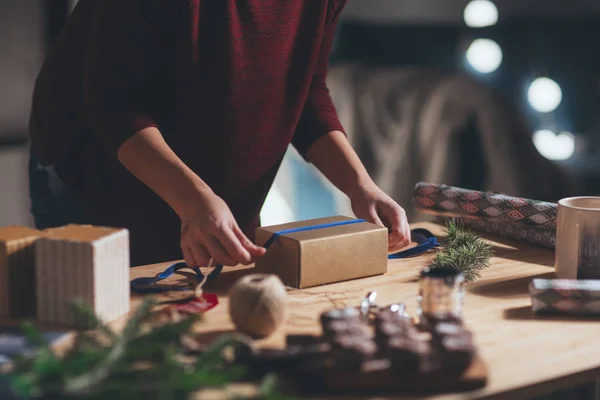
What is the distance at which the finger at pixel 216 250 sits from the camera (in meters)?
1.20

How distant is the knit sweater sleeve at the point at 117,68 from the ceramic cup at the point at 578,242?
69 centimetres

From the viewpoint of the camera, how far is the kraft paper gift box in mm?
1044

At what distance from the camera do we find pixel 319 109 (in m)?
1.73

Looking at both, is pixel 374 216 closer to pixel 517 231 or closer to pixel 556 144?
pixel 517 231

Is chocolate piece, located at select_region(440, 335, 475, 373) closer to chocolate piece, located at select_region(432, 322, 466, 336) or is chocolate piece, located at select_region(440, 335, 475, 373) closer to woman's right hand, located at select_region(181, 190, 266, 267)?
chocolate piece, located at select_region(432, 322, 466, 336)

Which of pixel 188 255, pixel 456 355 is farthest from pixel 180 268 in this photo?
Result: pixel 456 355

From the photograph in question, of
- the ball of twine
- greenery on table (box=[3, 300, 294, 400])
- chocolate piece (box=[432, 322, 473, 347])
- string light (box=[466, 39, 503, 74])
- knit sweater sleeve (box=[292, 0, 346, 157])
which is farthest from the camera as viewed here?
string light (box=[466, 39, 503, 74])

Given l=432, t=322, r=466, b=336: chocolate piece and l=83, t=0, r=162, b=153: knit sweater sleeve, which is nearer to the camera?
l=432, t=322, r=466, b=336: chocolate piece

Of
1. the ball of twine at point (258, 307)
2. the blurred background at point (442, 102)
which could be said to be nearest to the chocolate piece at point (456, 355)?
the ball of twine at point (258, 307)

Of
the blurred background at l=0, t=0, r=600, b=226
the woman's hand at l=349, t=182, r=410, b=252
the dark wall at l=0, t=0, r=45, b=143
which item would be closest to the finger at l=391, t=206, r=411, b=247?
the woman's hand at l=349, t=182, r=410, b=252

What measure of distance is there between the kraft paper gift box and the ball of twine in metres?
0.17

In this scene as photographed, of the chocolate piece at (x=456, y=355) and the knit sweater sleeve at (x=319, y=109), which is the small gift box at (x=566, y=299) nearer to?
the chocolate piece at (x=456, y=355)

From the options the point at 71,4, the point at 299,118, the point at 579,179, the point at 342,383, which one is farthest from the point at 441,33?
the point at 342,383

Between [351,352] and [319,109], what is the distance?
930 mm
